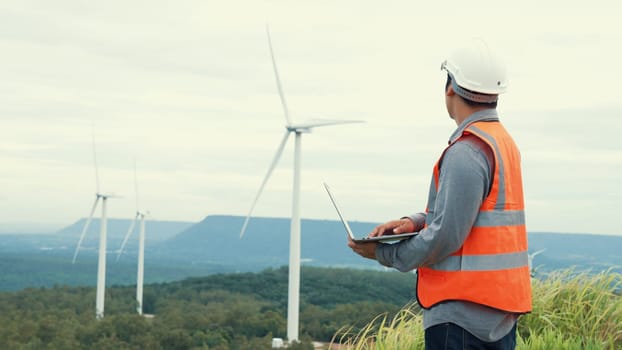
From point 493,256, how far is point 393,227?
25.9 inches

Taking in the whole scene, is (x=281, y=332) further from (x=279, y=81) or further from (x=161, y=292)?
(x=161, y=292)

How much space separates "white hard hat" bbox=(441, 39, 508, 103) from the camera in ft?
14.9

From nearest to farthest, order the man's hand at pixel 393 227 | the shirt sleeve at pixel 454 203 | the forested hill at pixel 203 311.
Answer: the shirt sleeve at pixel 454 203, the man's hand at pixel 393 227, the forested hill at pixel 203 311

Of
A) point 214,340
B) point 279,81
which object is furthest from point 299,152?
point 214,340

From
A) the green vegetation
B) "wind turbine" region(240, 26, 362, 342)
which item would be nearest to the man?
the green vegetation

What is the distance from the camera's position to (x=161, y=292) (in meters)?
96.1

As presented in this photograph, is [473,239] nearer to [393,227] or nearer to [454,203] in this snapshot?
[454,203]

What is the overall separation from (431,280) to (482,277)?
11.6 inches

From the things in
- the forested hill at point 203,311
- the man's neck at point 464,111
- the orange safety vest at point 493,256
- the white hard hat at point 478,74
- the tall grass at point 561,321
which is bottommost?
the forested hill at point 203,311

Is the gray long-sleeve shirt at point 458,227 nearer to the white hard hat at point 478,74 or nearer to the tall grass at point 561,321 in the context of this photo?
the white hard hat at point 478,74

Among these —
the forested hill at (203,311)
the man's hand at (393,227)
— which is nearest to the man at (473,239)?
the man's hand at (393,227)

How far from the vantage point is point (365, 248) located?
15.1 ft

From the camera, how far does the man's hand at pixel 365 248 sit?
180 inches

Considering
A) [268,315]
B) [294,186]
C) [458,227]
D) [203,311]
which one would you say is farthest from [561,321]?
[203,311]
